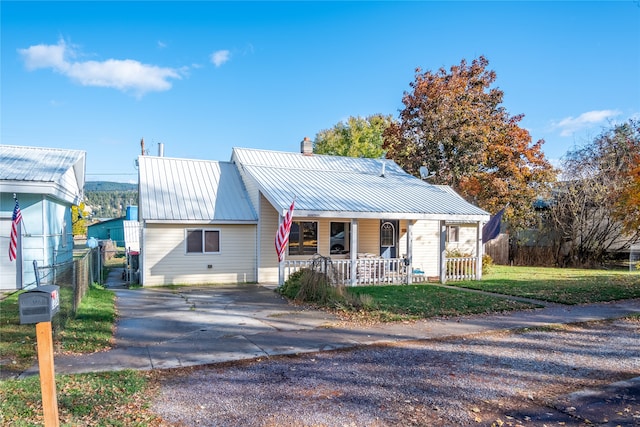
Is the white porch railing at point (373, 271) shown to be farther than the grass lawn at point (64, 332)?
Yes

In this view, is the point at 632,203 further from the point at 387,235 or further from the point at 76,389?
the point at 76,389

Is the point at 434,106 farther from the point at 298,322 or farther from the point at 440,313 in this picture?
the point at 298,322

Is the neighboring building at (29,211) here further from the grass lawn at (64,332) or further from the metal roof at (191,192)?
the grass lawn at (64,332)

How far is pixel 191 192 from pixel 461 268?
10.9 meters

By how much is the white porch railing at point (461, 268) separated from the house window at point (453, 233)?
3607 mm

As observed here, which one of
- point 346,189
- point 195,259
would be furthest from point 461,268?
point 195,259

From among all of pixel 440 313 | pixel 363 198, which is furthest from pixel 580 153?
pixel 440 313

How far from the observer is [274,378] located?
5.47 m

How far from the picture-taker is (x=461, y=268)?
1664 cm

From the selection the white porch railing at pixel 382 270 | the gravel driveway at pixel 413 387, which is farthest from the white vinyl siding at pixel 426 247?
the gravel driveway at pixel 413 387

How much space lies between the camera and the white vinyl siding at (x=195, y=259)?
14.6m

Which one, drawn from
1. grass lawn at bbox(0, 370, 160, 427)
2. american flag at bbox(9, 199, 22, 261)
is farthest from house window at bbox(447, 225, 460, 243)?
grass lawn at bbox(0, 370, 160, 427)

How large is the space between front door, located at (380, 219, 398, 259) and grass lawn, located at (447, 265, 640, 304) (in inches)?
127

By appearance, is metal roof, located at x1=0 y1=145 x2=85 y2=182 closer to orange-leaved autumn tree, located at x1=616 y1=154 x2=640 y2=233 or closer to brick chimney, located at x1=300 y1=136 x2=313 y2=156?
brick chimney, located at x1=300 y1=136 x2=313 y2=156
